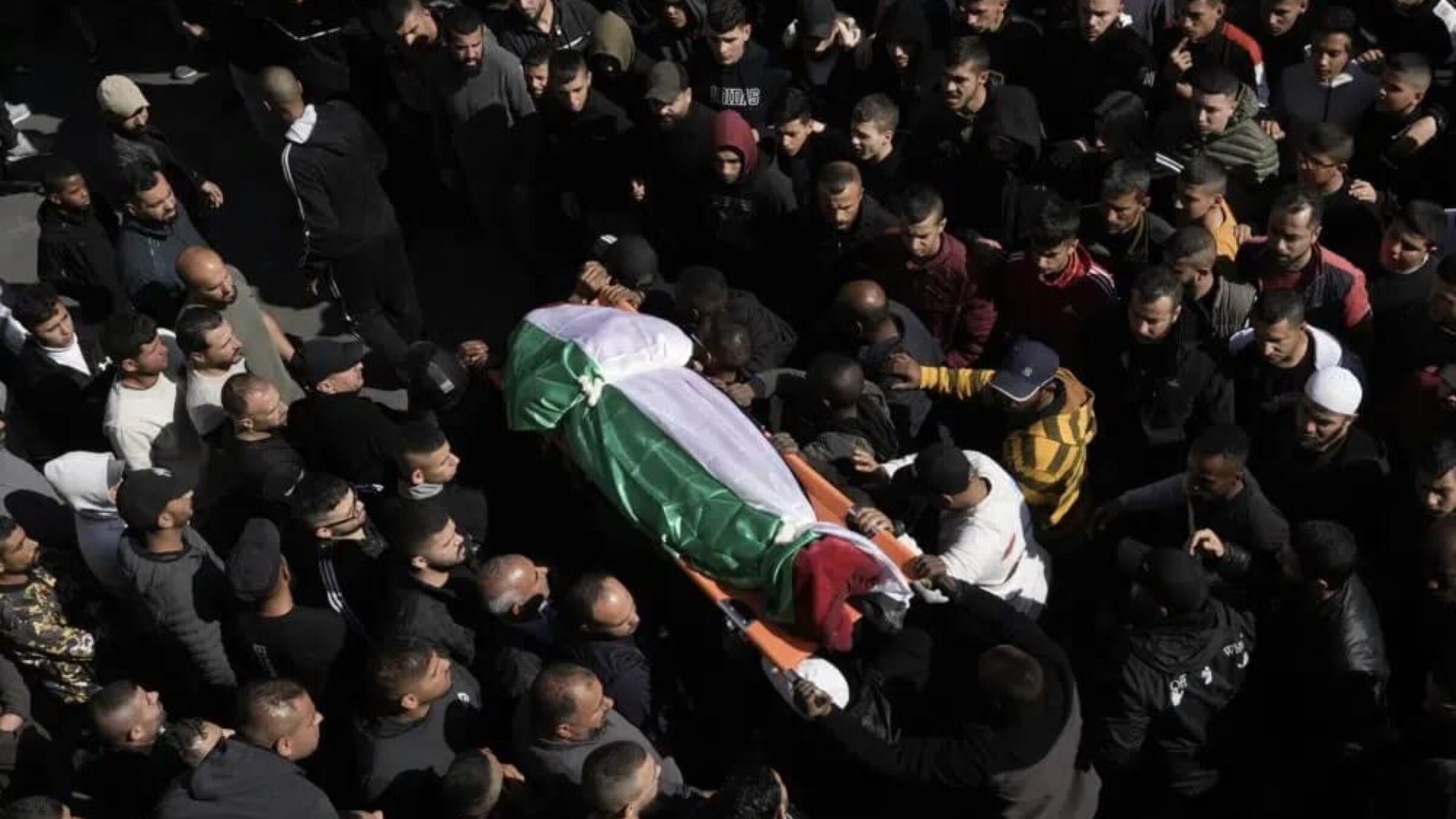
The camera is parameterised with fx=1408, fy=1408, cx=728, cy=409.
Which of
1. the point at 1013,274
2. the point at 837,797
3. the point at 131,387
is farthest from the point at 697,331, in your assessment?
the point at 131,387

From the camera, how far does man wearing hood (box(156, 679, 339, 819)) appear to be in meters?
4.18

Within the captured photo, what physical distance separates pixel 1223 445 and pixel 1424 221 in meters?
1.46

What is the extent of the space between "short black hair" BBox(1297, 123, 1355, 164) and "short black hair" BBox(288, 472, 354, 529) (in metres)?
4.02

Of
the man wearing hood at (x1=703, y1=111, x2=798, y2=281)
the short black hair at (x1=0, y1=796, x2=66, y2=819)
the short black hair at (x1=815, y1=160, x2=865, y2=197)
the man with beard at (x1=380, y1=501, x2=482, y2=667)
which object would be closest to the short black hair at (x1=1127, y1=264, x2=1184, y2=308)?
the short black hair at (x1=815, y1=160, x2=865, y2=197)

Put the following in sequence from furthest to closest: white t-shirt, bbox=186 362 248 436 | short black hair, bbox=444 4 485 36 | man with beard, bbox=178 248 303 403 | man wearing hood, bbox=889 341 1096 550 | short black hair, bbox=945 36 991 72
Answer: short black hair, bbox=444 4 485 36 < short black hair, bbox=945 36 991 72 < man with beard, bbox=178 248 303 403 < white t-shirt, bbox=186 362 248 436 < man wearing hood, bbox=889 341 1096 550

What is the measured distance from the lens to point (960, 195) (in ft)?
21.0

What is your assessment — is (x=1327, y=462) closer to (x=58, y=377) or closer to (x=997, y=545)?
(x=997, y=545)

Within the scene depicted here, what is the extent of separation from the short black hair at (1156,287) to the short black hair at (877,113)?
1.41 m

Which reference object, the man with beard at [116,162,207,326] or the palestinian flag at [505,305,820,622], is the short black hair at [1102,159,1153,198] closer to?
→ the palestinian flag at [505,305,820,622]

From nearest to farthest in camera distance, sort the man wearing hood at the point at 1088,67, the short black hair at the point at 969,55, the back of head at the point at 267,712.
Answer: the back of head at the point at 267,712 → the short black hair at the point at 969,55 → the man wearing hood at the point at 1088,67

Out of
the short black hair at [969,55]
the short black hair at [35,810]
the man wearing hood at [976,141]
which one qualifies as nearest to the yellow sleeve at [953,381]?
the man wearing hood at [976,141]

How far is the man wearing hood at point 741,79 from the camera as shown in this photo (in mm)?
6867

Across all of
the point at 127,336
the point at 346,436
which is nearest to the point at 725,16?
the point at 346,436

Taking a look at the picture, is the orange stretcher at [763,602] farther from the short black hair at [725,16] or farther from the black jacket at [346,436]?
the short black hair at [725,16]
